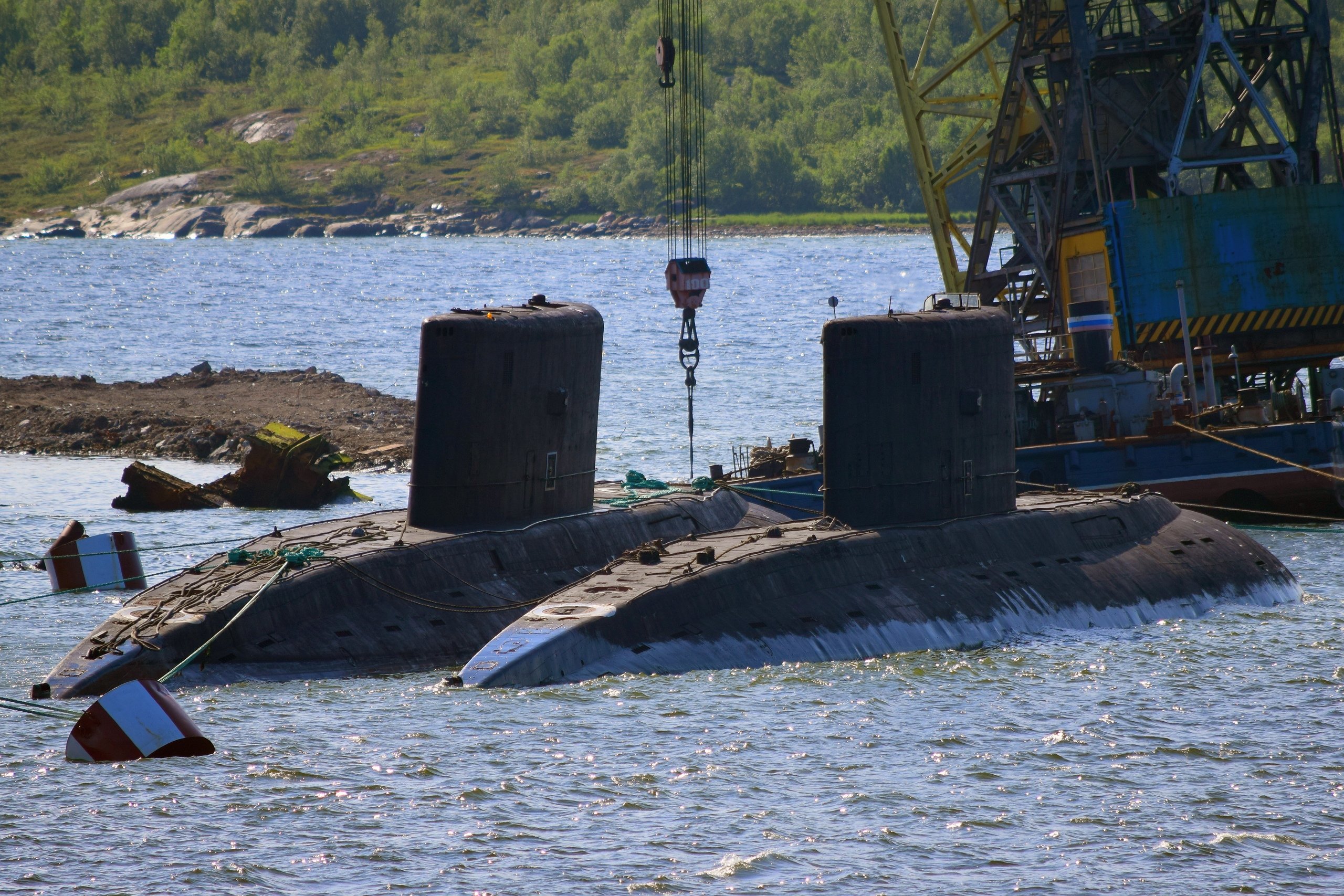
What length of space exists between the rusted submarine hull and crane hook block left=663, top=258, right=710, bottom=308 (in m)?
4.72

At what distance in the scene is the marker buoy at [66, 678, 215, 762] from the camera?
13.4 metres

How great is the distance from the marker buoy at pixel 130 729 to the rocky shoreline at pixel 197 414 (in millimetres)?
22448

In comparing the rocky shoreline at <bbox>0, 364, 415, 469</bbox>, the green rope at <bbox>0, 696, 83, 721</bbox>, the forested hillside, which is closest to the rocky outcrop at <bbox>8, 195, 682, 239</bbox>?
the forested hillside

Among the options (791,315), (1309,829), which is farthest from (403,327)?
(1309,829)

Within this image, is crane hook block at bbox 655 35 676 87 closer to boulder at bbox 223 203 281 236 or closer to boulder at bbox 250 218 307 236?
boulder at bbox 250 218 307 236

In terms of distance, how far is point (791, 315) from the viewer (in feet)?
289

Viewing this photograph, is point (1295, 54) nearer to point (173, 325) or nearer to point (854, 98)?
point (173, 325)

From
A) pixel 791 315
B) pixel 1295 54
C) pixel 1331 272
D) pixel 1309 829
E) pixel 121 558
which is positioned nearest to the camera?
pixel 1309 829

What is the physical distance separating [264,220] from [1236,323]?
158724 millimetres

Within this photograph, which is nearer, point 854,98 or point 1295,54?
point 1295,54

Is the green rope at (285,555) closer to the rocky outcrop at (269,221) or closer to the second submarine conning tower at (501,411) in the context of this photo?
the second submarine conning tower at (501,411)

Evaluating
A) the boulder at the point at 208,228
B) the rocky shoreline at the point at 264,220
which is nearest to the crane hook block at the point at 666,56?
the rocky shoreline at the point at 264,220

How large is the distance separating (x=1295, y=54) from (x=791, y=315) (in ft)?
176

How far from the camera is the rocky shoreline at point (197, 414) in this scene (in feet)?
123
